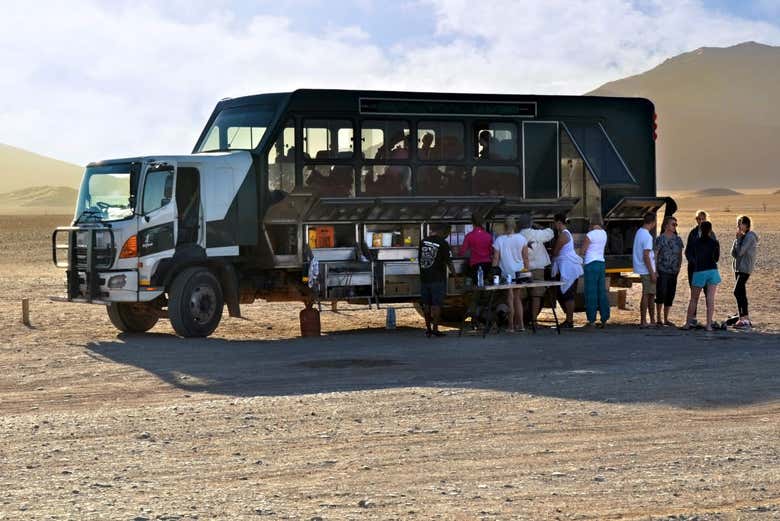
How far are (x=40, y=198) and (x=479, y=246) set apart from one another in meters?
172

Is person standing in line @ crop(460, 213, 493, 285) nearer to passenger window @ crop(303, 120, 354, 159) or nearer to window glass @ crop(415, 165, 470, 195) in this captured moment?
window glass @ crop(415, 165, 470, 195)

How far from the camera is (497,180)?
2042 centimetres

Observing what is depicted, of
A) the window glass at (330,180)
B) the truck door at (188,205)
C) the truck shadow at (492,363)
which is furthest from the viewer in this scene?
the window glass at (330,180)

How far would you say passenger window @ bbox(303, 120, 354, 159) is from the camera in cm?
1908

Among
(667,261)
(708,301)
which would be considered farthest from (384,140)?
(708,301)

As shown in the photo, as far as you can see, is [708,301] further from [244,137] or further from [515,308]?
[244,137]

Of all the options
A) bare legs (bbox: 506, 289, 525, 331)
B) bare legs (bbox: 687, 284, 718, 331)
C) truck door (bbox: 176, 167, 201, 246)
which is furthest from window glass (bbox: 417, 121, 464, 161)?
bare legs (bbox: 687, 284, 718, 331)

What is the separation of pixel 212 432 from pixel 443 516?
343 centimetres

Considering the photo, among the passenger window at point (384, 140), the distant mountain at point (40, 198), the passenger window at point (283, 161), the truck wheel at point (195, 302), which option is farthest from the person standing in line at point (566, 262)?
the distant mountain at point (40, 198)

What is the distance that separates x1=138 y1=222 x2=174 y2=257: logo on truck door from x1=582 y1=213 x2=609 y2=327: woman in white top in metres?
6.20

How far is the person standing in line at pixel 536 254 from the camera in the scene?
1981 cm

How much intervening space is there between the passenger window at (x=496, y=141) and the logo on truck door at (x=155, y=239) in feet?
16.2

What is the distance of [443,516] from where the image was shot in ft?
26.0

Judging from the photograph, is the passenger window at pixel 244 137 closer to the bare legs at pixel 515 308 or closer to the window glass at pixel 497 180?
the window glass at pixel 497 180
